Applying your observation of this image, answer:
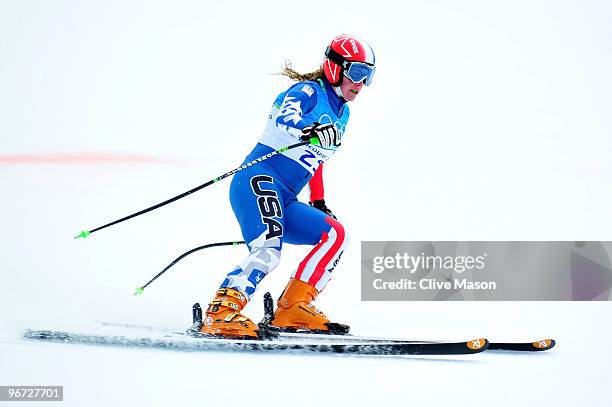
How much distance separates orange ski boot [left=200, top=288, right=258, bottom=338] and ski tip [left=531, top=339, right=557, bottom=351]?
143 centimetres

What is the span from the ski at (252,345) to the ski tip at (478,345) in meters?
0.09

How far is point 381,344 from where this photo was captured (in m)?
4.42

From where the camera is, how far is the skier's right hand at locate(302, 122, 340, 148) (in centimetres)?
456

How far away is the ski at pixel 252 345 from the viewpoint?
4.33 metres

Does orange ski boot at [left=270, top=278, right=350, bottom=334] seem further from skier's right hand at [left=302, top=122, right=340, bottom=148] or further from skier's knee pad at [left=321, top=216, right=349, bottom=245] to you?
skier's right hand at [left=302, top=122, right=340, bottom=148]

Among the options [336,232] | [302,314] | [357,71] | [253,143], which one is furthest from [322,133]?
[253,143]

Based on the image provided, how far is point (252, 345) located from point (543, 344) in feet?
4.87

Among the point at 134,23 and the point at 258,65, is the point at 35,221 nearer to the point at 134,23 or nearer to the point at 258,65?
the point at 258,65

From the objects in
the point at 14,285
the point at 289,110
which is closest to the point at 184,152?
the point at 14,285

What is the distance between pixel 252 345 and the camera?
4.35m

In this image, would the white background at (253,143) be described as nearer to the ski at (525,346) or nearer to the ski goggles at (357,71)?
the ski at (525,346)

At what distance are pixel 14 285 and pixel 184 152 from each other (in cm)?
464

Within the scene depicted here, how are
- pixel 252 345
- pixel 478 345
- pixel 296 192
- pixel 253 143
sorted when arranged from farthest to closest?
pixel 253 143
pixel 296 192
pixel 252 345
pixel 478 345

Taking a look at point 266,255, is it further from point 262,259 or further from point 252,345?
point 252,345
